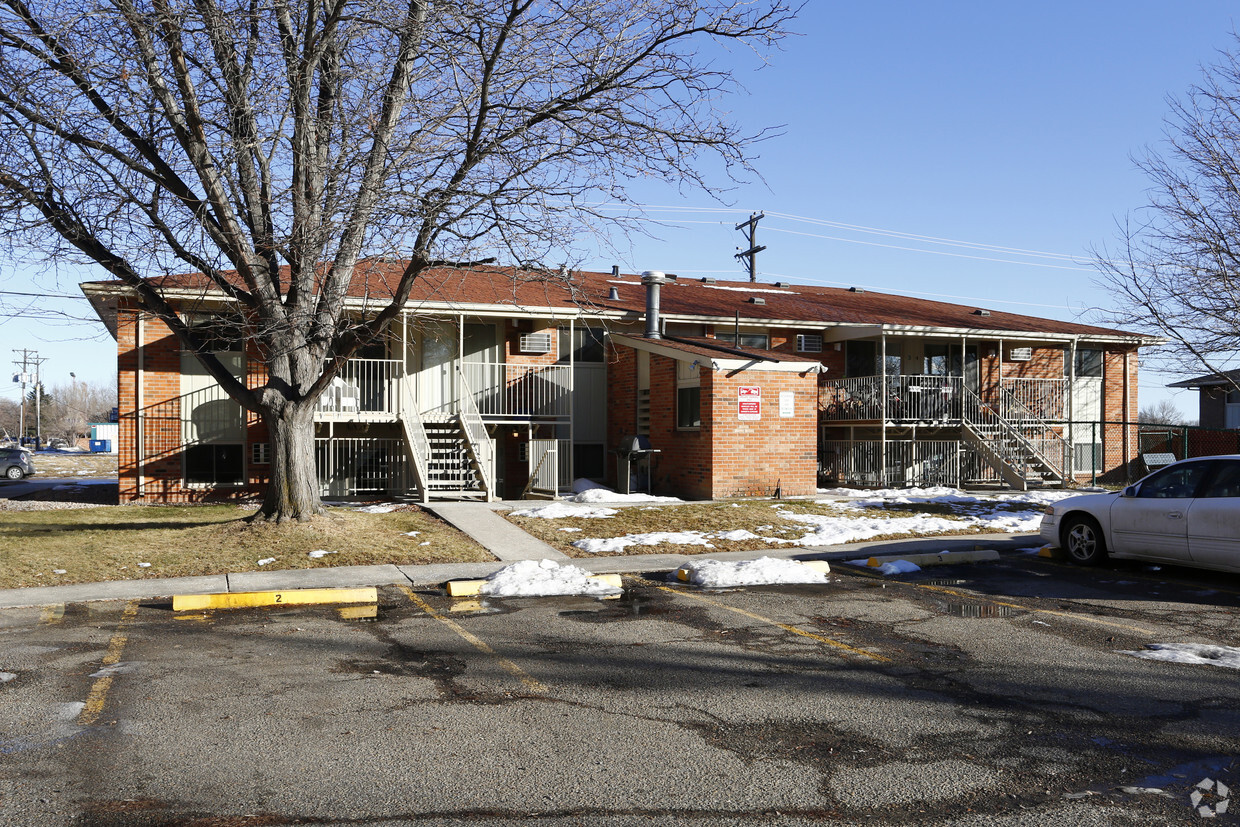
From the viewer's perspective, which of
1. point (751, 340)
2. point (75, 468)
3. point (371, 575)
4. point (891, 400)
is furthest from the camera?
point (75, 468)

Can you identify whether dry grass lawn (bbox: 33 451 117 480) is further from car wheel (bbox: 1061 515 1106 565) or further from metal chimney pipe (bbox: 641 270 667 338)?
car wheel (bbox: 1061 515 1106 565)

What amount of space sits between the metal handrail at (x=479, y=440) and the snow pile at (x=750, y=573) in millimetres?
8192

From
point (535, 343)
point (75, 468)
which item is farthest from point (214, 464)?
point (75, 468)

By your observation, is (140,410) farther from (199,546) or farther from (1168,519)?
(1168,519)

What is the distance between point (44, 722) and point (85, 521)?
11332mm

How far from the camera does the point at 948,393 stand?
24.9 m

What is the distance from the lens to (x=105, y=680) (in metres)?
6.57

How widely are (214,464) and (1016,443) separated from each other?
19112 mm

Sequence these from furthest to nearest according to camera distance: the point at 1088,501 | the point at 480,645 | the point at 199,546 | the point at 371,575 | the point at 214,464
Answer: the point at 214,464 → the point at 199,546 → the point at 1088,501 → the point at 371,575 → the point at 480,645

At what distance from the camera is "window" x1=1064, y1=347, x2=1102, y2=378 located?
28797 millimetres

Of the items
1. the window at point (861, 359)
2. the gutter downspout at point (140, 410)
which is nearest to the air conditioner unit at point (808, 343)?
the window at point (861, 359)

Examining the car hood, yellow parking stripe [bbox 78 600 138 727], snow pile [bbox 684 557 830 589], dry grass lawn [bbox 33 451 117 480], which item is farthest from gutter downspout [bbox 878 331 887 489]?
dry grass lawn [bbox 33 451 117 480]

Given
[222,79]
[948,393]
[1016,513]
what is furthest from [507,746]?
[948,393]

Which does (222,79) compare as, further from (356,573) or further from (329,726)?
(329,726)
